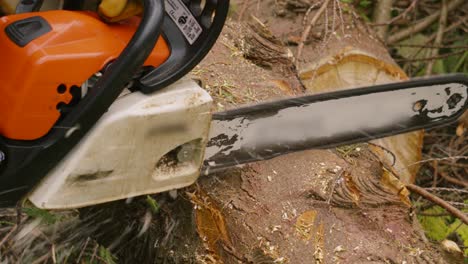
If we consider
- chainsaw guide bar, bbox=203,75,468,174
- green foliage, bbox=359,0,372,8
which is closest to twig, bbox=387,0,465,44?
green foliage, bbox=359,0,372,8

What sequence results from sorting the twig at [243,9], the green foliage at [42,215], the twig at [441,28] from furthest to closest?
1. the twig at [441,28]
2. the twig at [243,9]
3. the green foliage at [42,215]

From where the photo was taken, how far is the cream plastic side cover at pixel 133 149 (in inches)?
70.8

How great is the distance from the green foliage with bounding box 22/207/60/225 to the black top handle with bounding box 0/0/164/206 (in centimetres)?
60

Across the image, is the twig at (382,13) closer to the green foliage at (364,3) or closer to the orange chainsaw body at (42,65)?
the green foliage at (364,3)

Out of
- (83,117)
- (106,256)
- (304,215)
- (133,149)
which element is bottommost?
(106,256)

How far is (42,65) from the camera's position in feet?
5.54

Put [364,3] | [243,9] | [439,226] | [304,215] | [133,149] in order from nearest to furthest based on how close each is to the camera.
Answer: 1. [133,149]
2. [304,215]
3. [439,226]
4. [243,9]
5. [364,3]

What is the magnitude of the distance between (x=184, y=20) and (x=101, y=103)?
352 mm

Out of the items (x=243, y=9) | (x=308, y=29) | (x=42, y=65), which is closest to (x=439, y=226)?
(x=308, y=29)

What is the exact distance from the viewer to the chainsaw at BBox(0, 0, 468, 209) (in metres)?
1.72

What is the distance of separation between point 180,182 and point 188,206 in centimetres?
31

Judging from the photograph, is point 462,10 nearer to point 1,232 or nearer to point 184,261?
point 184,261

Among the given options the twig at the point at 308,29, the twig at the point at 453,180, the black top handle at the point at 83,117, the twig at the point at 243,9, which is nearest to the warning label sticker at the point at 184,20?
the black top handle at the point at 83,117

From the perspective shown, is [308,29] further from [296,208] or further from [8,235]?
[8,235]
